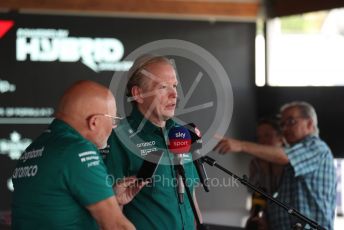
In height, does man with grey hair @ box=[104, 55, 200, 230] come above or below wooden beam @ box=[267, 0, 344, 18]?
below

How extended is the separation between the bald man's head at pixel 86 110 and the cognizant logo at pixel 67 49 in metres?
2.92

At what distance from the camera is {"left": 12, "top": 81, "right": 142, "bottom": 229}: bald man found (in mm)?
2111

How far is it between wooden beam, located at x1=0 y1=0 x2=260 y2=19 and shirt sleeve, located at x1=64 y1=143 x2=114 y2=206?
3.14m

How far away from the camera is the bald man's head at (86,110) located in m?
2.22

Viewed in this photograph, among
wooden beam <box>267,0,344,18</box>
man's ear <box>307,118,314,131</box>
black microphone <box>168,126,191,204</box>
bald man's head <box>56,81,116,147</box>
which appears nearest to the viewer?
bald man's head <box>56,81,116,147</box>

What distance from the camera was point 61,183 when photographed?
6.92 feet

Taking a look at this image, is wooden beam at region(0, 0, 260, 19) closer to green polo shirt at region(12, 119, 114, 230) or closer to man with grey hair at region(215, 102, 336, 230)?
man with grey hair at region(215, 102, 336, 230)

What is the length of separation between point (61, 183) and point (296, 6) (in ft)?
11.9

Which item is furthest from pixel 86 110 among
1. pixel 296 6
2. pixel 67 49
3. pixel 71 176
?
pixel 296 6

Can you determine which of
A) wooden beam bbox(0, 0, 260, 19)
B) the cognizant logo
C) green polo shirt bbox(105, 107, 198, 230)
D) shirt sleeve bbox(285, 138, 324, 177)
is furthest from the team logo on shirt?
wooden beam bbox(0, 0, 260, 19)

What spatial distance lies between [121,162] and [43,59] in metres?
2.70

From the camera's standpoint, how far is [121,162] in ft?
8.52

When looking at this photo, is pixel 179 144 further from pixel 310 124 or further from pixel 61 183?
pixel 310 124

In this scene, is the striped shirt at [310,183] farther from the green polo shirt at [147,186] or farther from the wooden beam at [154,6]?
the wooden beam at [154,6]
